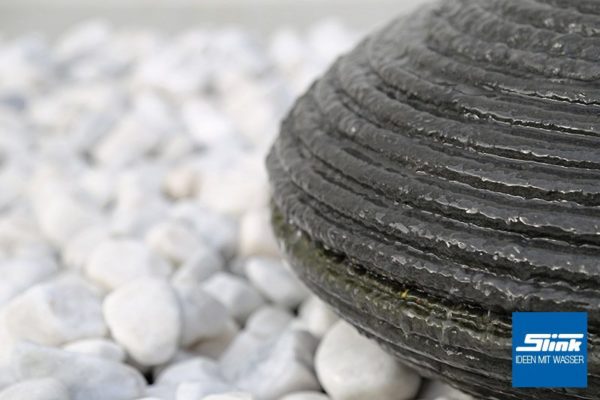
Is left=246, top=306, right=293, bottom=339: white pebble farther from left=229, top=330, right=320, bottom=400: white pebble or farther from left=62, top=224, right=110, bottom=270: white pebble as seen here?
left=62, top=224, right=110, bottom=270: white pebble

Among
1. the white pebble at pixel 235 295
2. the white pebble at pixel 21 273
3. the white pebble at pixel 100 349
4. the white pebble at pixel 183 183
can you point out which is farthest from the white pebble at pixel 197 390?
the white pebble at pixel 183 183

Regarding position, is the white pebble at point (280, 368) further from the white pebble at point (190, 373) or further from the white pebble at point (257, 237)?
the white pebble at point (257, 237)

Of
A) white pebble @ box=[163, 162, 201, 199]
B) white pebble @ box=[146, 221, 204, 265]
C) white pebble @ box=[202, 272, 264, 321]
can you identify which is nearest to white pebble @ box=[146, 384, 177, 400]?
white pebble @ box=[202, 272, 264, 321]

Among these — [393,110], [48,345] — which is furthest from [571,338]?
[48,345]

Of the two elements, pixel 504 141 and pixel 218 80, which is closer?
pixel 504 141

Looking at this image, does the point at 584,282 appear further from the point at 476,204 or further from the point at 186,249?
the point at 186,249
